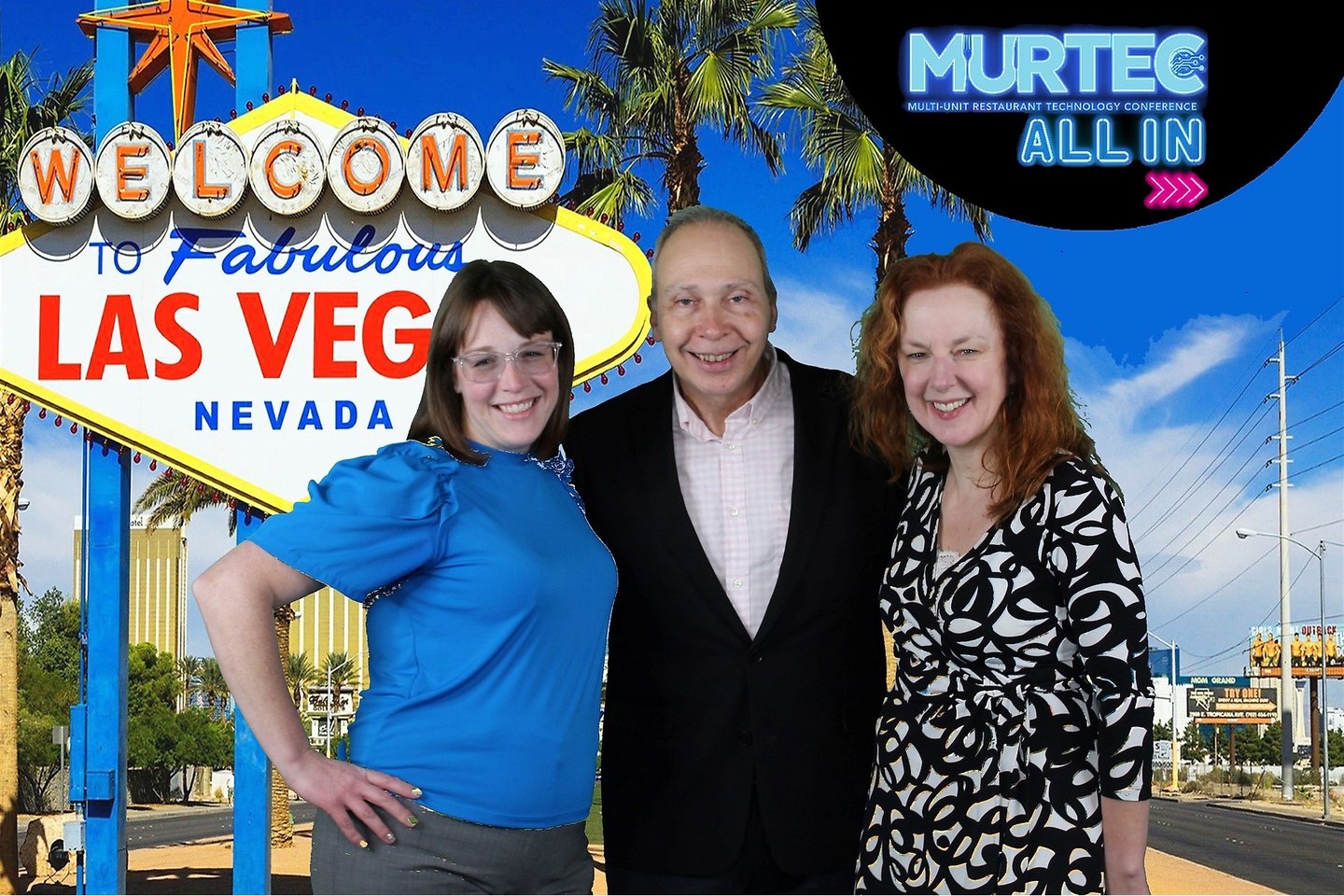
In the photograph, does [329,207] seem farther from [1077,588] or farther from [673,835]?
[1077,588]

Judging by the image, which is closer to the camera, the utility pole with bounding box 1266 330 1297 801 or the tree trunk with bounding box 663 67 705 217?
the tree trunk with bounding box 663 67 705 217

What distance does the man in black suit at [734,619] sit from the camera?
12.6 ft

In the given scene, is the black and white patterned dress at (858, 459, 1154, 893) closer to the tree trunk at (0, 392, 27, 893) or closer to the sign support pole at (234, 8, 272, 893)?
the sign support pole at (234, 8, 272, 893)

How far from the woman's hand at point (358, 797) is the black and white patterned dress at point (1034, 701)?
1214 millimetres

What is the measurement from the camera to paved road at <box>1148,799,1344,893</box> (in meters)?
24.1

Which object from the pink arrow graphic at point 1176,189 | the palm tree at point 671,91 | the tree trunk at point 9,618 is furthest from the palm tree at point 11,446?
the pink arrow graphic at point 1176,189

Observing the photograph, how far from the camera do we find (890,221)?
16.4 metres

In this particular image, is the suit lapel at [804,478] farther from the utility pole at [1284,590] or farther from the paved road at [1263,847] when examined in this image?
the utility pole at [1284,590]

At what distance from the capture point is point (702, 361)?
402cm

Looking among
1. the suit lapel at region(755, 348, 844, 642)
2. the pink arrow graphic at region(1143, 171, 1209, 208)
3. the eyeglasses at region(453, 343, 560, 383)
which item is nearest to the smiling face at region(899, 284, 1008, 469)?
the suit lapel at region(755, 348, 844, 642)

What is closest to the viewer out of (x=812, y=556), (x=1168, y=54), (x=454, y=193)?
(x=812, y=556)

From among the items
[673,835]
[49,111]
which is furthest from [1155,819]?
[673,835]

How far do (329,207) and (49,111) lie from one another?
37.0ft

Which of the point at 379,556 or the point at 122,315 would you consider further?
the point at 122,315
